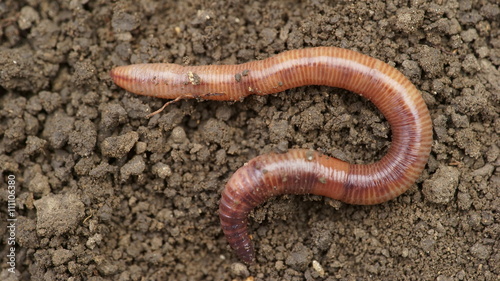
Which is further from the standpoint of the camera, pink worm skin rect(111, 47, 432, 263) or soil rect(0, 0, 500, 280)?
soil rect(0, 0, 500, 280)

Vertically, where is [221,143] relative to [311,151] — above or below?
below

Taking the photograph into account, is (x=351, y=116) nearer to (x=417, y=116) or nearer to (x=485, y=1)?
(x=417, y=116)

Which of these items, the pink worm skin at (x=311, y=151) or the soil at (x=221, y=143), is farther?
the soil at (x=221, y=143)

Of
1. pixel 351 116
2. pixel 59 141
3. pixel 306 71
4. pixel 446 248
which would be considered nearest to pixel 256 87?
pixel 306 71

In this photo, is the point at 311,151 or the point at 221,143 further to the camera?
the point at 221,143
